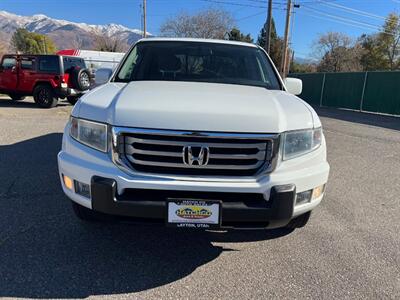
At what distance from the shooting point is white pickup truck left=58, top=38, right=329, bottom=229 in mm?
2447

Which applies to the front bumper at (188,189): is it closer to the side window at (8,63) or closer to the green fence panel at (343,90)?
the side window at (8,63)

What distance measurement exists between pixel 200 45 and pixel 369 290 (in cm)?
299

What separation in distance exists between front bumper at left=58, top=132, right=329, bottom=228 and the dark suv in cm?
1122

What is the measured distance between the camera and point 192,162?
2.49 meters

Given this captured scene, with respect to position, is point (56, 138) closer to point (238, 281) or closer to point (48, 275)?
point (48, 275)

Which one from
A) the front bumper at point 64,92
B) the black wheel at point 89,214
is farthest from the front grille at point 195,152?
the front bumper at point 64,92

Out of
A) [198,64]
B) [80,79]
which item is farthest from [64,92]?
[198,64]

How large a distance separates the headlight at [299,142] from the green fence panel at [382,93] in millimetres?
15968

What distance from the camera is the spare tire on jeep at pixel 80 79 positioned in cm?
1288

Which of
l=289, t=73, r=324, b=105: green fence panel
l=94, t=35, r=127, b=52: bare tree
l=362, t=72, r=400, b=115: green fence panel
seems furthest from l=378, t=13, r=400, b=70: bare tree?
l=94, t=35, r=127, b=52: bare tree

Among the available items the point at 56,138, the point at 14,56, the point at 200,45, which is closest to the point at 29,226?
the point at 200,45

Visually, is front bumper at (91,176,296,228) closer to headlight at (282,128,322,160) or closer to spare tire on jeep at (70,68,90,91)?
headlight at (282,128,322,160)

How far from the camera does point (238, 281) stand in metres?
2.70

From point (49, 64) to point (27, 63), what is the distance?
0.97 meters
